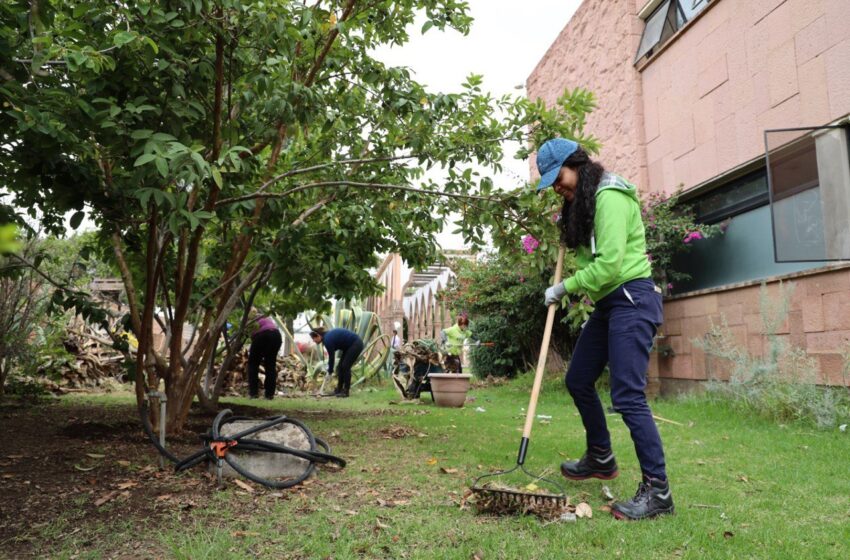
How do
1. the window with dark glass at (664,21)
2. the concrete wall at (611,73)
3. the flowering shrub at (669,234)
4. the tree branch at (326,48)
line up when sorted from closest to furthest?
the tree branch at (326,48) → the flowering shrub at (669,234) → the window with dark glass at (664,21) → the concrete wall at (611,73)

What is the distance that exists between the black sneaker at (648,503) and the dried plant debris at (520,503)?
229 millimetres

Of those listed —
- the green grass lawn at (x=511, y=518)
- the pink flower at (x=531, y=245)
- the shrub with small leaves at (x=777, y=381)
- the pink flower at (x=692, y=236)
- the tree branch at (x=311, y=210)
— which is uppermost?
the pink flower at (x=692, y=236)

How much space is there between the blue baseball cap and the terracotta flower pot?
5567mm

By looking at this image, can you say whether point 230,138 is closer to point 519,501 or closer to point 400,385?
point 519,501

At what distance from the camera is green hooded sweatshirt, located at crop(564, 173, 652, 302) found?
310 centimetres

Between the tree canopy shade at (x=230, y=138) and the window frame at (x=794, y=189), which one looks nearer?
the tree canopy shade at (x=230, y=138)

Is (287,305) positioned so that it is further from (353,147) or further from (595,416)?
(595,416)

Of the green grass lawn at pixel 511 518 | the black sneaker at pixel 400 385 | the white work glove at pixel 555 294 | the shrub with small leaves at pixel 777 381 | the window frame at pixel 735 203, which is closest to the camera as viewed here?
the green grass lawn at pixel 511 518

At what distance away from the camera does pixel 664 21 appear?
948cm

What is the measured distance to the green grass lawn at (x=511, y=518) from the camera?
2.62 meters

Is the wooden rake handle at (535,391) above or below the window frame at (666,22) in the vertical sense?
below

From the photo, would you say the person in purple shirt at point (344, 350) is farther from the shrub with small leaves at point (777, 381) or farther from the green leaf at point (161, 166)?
the green leaf at point (161, 166)

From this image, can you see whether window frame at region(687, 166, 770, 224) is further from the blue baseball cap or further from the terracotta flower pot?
the blue baseball cap

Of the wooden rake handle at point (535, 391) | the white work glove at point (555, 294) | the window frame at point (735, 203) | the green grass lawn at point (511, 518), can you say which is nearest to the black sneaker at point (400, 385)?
the green grass lawn at point (511, 518)
